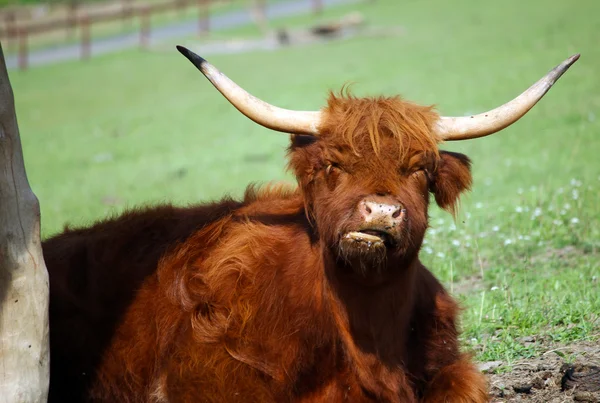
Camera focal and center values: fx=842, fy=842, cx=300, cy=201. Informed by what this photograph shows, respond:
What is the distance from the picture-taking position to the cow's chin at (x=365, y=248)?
13.5ft

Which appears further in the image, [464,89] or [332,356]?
[464,89]

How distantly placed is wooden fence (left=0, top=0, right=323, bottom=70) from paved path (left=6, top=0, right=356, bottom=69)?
39cm

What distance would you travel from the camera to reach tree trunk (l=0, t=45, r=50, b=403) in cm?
Result: 423

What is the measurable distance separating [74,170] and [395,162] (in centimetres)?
1340

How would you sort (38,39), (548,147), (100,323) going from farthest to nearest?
(38,39)
(548,147)
(100,323)

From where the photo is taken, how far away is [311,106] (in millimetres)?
17484

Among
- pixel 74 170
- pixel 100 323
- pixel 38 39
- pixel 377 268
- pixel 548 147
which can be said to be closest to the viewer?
pixel 377 268

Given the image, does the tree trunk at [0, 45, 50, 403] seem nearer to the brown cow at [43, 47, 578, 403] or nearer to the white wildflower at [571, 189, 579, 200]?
the brown cow at [43, 47, 578, 403]

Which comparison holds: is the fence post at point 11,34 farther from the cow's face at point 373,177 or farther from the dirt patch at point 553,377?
the dirt patch at point 553,377

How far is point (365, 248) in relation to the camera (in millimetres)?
4145

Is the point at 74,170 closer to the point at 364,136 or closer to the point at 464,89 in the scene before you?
the point at 464,89

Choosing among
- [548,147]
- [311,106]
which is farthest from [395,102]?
[311,106]

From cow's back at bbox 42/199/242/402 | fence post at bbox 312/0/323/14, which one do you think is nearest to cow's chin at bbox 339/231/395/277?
cow's back at bbox 42/199/242/402

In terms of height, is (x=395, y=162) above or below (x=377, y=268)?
above
